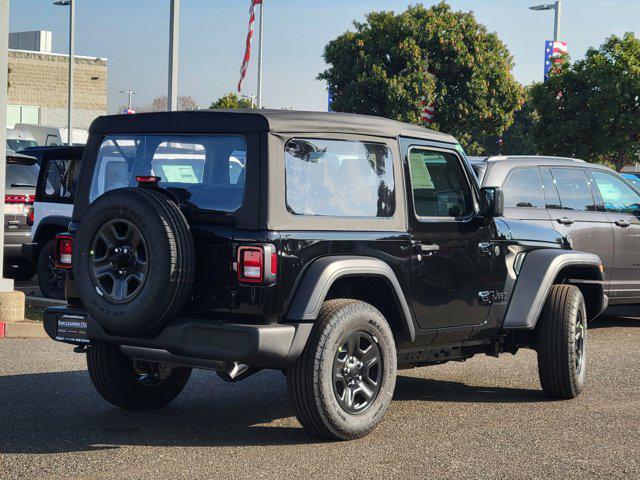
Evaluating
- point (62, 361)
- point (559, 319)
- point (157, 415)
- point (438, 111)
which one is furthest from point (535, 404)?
point (438, 111)

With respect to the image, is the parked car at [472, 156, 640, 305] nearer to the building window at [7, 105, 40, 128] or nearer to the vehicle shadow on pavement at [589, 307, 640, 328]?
the vehicle shadow on pavement at [589, 307, 640, 328]

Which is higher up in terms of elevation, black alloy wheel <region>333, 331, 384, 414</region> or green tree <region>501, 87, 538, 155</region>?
green tree <region>501, 87, 538, 155</region>

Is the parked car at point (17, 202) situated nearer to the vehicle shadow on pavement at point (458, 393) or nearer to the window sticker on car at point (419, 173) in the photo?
the vehicle shadow on pavement at point (458, 393)

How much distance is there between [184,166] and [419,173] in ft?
5.11

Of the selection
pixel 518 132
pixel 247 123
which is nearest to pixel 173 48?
pixel 247 123

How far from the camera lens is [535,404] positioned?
7.32 meters

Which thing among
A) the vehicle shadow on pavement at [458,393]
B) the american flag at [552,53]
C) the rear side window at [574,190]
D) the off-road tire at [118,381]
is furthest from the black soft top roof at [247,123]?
the american flag at [552,53]

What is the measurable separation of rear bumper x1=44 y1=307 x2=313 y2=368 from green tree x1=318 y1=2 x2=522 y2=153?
3767 cm

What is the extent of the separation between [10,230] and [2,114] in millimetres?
3631

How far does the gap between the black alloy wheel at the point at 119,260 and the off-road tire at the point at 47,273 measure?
23.3 ft

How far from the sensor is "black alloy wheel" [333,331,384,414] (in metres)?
5.90

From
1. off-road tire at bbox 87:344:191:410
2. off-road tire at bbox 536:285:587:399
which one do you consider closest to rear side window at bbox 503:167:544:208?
off-road tire at bbox 536:285:587:399

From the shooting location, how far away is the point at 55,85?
75.0m

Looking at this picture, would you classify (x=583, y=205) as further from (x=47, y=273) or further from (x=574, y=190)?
(x=47, y=273)
